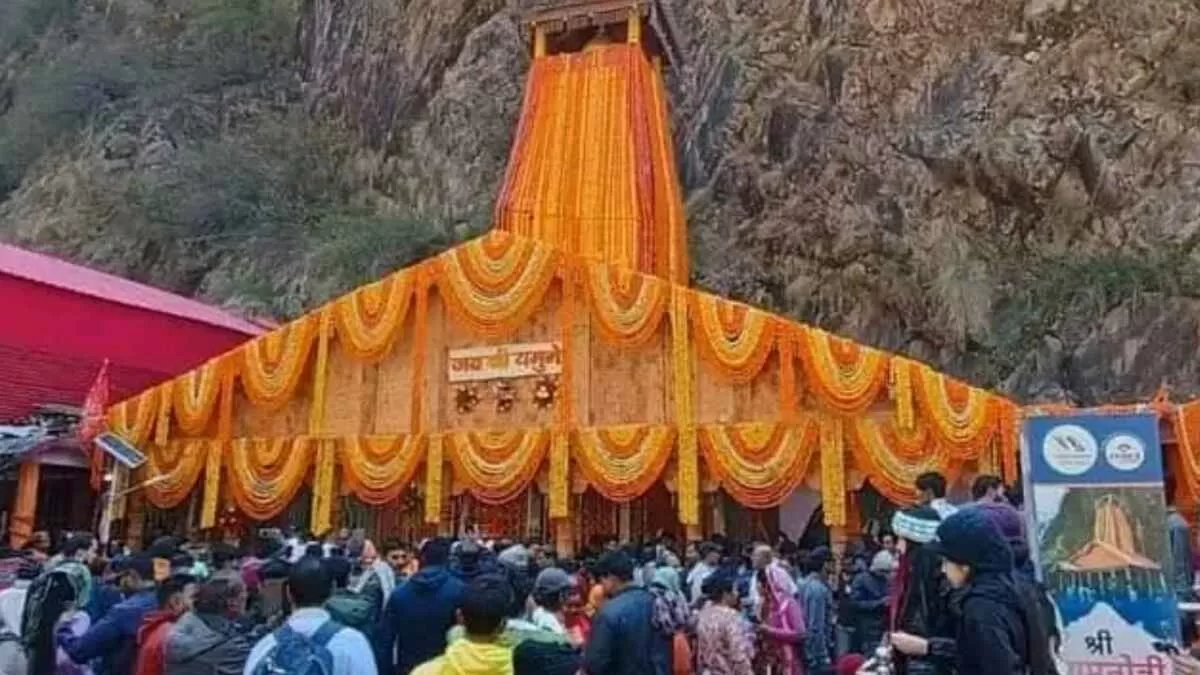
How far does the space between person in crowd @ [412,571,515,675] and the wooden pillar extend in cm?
1255

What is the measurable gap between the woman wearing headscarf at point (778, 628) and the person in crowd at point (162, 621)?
4.14m

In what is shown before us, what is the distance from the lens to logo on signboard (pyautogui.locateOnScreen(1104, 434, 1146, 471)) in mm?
5109

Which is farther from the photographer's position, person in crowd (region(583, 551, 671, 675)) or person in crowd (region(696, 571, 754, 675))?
person in crowd (region(696, 571, 754, 675))

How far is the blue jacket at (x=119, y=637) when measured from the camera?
4.72 metres

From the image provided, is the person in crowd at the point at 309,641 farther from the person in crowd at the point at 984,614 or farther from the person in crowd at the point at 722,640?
the person in crowd at the point at 722,640

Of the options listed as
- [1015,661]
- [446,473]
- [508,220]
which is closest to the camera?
[1015,661]

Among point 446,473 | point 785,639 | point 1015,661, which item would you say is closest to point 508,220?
point 446,473

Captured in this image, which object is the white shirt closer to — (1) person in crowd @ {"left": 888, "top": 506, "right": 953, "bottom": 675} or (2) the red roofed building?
(1) person in crowd @ {"left": 888, "top": 506, "right": 953, "bottom": 675}

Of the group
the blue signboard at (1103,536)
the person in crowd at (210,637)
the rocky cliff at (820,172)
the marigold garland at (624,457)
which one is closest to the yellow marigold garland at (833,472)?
the marigold garland at (624,457)

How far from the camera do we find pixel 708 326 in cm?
1359

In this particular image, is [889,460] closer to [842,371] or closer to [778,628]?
[842,371]

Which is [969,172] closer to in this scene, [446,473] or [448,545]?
[446,473]

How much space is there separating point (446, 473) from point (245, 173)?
16096 mm

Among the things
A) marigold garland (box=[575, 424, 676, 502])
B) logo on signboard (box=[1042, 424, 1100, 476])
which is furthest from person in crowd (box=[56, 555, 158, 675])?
marigold garland (box=[575, 424, 676, 502])
